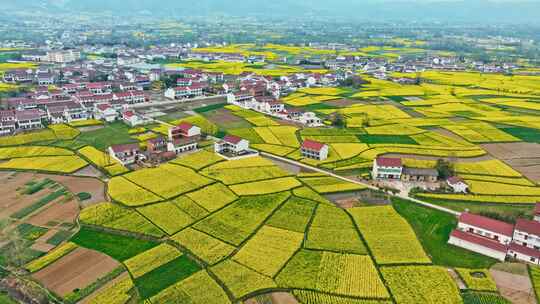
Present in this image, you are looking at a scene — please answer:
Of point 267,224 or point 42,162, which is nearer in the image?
point 267,224

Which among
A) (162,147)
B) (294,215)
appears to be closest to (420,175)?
(294,215)

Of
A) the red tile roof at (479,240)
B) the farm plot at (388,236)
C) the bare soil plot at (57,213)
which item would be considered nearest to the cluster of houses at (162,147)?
the bare soil plot at (57,213)

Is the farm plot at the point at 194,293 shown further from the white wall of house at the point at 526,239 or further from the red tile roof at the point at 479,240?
the white wall of house at the point at 526,239

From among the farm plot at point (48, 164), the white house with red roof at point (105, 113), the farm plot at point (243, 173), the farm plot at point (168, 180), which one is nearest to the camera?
the farm plot at point (168, 180)

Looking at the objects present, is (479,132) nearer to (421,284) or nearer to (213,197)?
(421,284)

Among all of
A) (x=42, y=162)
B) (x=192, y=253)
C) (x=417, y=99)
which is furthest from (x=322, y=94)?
(x=192, y=253)

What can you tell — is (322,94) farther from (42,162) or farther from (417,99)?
(42,162)

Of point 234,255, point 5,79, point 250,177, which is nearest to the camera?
point 234,255
